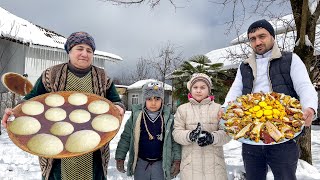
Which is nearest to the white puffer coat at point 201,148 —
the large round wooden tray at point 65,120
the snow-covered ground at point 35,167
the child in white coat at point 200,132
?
the child in white coat at point 200,132

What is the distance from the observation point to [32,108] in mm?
2410

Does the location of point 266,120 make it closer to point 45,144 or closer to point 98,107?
point 98,107

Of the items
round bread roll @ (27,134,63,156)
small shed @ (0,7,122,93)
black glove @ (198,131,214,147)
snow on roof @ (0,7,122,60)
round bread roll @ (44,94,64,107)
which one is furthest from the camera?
small shed @ (0,7,122,93)

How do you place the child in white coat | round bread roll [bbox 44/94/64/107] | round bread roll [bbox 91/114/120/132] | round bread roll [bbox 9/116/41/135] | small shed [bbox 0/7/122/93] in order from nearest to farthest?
round bread roll [bbox 9/116/41/135] < round bread roll [bbox 91/114/120/132] < round bread roll [bbox 44/94/64/107] < the child in white coat < small shed [bbox 0/7/122/93]

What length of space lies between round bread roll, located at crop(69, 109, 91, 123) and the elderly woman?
0.24m

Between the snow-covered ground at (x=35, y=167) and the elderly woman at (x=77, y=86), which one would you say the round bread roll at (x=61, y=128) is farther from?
the snow-covered ground at (x=35, y=167)

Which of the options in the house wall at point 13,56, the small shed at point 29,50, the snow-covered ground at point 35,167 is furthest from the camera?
the house wall at point 13,56

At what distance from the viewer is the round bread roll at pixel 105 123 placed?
2.35 metres

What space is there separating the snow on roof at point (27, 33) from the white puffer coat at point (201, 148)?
1093 cm

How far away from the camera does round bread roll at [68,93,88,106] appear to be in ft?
8.16

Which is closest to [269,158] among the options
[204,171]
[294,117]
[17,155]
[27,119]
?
[294,117]

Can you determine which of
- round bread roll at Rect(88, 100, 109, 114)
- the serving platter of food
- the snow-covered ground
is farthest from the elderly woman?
the snow-covered ground

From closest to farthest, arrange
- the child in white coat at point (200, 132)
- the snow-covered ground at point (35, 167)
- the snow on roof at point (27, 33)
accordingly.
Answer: the child in white coat at point (200, 132) < the snow-covered ground at point (35, 167) < the snow on roof at point (27, 33)

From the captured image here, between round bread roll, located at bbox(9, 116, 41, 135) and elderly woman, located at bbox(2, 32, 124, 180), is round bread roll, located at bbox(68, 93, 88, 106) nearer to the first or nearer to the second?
elderly woman, located at bbox(2, 32, 124, 180)
